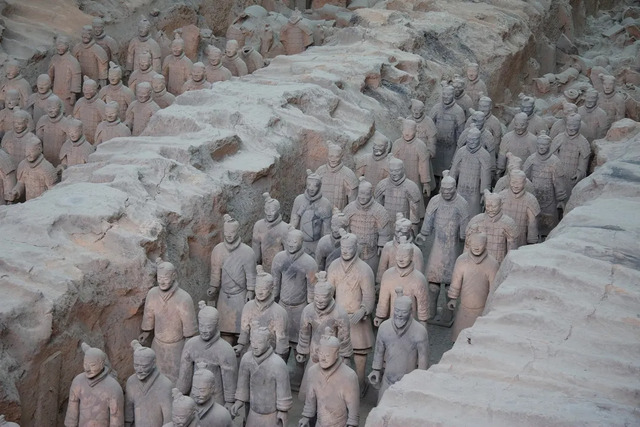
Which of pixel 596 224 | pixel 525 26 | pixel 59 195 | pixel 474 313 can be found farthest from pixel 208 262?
pixel 525 26

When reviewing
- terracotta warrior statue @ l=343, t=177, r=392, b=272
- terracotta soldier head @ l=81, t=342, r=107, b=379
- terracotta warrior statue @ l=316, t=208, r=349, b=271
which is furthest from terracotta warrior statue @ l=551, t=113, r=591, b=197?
terracotta soldier head @ l=81, t=342, r=107, b=379

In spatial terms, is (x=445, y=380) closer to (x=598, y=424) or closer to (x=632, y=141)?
(x=598, y=424)

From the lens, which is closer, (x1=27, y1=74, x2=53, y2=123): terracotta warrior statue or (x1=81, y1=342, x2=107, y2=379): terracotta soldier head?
(x1=81, y1=342, x2=107, y2=379): terracotta soldier head

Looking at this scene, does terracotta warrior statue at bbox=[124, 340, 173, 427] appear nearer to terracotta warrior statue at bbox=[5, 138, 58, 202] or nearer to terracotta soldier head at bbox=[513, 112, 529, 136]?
terracotta warrior statue at bbox=[5, 138, 58, 202]

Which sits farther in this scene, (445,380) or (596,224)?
(596,224)

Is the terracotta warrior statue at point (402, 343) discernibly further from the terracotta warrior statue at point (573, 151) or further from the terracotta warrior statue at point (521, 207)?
the terracotta warrior statue at point (573, 151)

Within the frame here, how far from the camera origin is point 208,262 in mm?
9242

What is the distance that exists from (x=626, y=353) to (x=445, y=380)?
1074 mm

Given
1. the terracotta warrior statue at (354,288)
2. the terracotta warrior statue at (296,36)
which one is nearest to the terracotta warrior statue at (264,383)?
the terracotta warrior statue at (354,288)

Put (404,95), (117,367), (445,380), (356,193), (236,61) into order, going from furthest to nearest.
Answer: (236,61)
(404,95)
(356,193)
(117,367)
(445,380)

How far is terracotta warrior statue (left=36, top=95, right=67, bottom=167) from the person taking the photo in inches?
446

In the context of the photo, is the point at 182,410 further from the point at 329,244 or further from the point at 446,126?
the point at 446,126

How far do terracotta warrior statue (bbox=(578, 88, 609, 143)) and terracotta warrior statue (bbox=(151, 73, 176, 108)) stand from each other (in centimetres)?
435

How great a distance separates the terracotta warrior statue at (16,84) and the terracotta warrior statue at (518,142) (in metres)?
5.06
